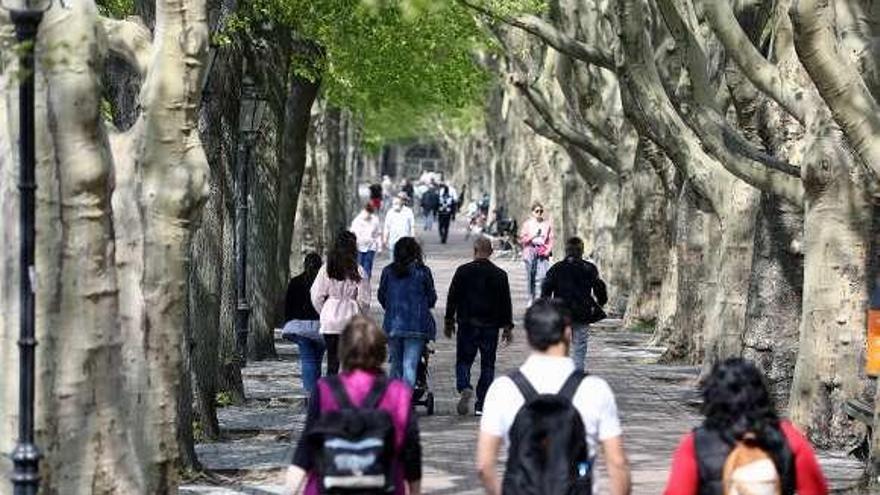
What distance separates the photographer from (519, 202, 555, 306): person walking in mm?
36031

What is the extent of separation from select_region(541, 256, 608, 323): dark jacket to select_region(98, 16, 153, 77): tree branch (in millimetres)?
8247

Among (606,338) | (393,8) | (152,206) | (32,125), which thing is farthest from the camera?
(606,338)

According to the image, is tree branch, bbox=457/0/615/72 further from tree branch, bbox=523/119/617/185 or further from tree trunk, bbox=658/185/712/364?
tree branch, bbox=523/119/617/185

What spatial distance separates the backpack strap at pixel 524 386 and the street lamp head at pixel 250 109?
15403 millimetres

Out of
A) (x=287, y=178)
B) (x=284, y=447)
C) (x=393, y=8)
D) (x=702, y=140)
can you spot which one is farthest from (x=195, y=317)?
(x=287, y=178)

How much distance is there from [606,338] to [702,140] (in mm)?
11297

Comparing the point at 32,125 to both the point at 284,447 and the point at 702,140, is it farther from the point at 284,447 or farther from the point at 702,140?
the point at 702,140

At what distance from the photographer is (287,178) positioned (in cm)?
2981

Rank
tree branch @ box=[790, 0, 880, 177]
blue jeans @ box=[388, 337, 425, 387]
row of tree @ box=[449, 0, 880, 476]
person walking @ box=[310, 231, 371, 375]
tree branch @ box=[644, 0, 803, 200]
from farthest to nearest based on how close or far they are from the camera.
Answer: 1. tree branch @ box=[644, 0, 803, 200]
2. blue jeans @ box=[388, 337, 425, 387]
3. person walking @ box=[310, 231, 371, 375]
4. row of tree @ box=[449, 0, 880, 476]
5. tree branch @ box=[790, 0, 880, 177]

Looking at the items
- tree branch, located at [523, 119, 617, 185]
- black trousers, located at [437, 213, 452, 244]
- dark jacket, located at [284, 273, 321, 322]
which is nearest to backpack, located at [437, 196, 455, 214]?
black trousers, located at [437, 213, 452, 244]

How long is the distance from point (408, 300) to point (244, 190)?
5.97 metres

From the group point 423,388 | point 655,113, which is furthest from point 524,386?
point 655,113

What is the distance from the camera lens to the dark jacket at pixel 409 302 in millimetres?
19000

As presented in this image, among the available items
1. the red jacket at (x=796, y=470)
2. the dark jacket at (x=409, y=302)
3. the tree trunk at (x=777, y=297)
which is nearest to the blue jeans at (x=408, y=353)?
the dark jacket at (x=409, y=302)
